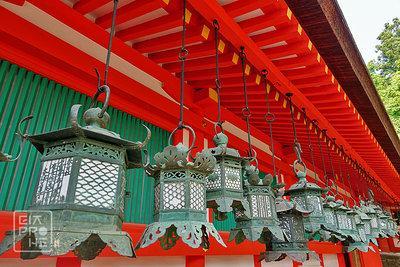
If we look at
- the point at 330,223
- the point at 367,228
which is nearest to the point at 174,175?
the point at 330,223

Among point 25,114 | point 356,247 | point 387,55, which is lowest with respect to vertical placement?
point 356,247

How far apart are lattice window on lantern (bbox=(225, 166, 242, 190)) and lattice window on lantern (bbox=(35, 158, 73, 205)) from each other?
3.29 ft

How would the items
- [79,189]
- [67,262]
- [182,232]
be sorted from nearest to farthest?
[79,189]
[182,232]
[67,262]

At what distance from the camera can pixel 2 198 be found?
214cm

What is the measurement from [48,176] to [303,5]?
2.37 m

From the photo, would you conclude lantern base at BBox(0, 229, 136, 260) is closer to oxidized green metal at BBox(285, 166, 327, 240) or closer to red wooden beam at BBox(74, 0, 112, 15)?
red wooden beam at BBox(74, 0, 112, 15)

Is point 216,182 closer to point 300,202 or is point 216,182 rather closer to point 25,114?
point 300,202

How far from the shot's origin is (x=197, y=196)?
5.12 feet

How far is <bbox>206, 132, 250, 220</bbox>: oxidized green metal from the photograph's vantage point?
186cm

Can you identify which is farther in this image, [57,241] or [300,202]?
[300,202]

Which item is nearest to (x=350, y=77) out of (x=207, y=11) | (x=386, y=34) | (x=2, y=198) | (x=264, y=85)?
(x=264, y=85)

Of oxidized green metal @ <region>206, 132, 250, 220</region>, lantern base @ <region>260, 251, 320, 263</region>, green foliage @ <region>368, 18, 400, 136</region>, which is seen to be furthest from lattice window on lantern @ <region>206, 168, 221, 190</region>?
green foliage @ <region>368, 18, 400, 136</region>

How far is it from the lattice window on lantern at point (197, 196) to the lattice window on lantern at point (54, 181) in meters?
0.61

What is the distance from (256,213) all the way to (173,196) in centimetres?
76
